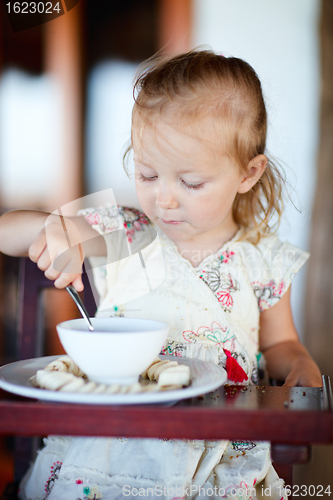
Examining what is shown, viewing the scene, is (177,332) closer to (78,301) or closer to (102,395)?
(78,301)

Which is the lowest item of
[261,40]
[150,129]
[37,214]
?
[37,214]

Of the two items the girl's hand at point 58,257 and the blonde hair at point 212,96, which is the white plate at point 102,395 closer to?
the girl's hand at point 58,257

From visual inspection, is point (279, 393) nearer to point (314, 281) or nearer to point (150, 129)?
point (150, 129)

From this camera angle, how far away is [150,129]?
0.86m

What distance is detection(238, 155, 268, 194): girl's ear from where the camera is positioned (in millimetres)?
1003

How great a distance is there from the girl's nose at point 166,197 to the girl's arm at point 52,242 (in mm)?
172

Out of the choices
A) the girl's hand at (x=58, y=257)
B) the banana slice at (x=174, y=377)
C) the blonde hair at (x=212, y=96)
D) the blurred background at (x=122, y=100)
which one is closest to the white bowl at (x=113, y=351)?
the banana slice at (x=174, y=377)

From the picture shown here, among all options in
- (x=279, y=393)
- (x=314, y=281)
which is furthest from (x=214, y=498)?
(x=314, y=281)

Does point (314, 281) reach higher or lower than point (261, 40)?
lower

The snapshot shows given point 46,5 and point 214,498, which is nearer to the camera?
point 214,498

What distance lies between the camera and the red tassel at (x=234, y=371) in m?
0.90

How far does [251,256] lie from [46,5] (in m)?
0.84

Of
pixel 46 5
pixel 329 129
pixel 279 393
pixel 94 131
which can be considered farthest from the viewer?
pixel 94 131

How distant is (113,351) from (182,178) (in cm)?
41
